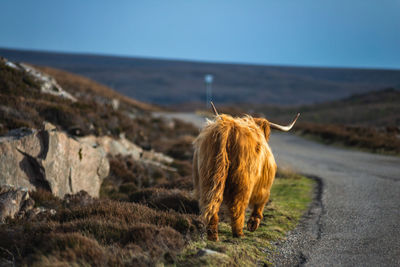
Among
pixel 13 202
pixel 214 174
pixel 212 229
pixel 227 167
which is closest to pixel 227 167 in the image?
pixel 227 167

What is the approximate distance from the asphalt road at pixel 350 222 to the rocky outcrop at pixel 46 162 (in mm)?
4876

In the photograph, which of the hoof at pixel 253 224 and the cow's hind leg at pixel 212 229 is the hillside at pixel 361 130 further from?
the cow's hind leg at pixel 212 229

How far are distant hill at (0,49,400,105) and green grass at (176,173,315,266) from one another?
119 m

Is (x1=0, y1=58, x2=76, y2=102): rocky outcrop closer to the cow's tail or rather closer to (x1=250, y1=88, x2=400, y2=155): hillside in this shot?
the cow's tail

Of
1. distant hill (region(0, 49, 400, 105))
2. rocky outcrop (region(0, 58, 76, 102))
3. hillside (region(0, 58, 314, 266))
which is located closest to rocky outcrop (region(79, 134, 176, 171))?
hillside (region(0, 58, 314, 266))

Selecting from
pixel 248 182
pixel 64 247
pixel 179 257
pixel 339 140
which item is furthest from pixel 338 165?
pixel 64 247

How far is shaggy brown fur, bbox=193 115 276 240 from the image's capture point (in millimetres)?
4352

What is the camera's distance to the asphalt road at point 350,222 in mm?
4402

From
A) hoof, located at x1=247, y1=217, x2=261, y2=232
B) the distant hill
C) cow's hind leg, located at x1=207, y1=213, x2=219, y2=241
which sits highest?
the distant hill

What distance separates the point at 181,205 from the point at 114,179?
175 inches

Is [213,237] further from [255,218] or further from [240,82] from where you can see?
[240,82]

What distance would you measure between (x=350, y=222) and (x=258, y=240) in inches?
74.9

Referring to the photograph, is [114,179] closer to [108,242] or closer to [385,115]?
[108,242]

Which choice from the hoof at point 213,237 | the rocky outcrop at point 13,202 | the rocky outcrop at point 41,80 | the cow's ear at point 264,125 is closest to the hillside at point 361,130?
the cow's ear at point 264,125
